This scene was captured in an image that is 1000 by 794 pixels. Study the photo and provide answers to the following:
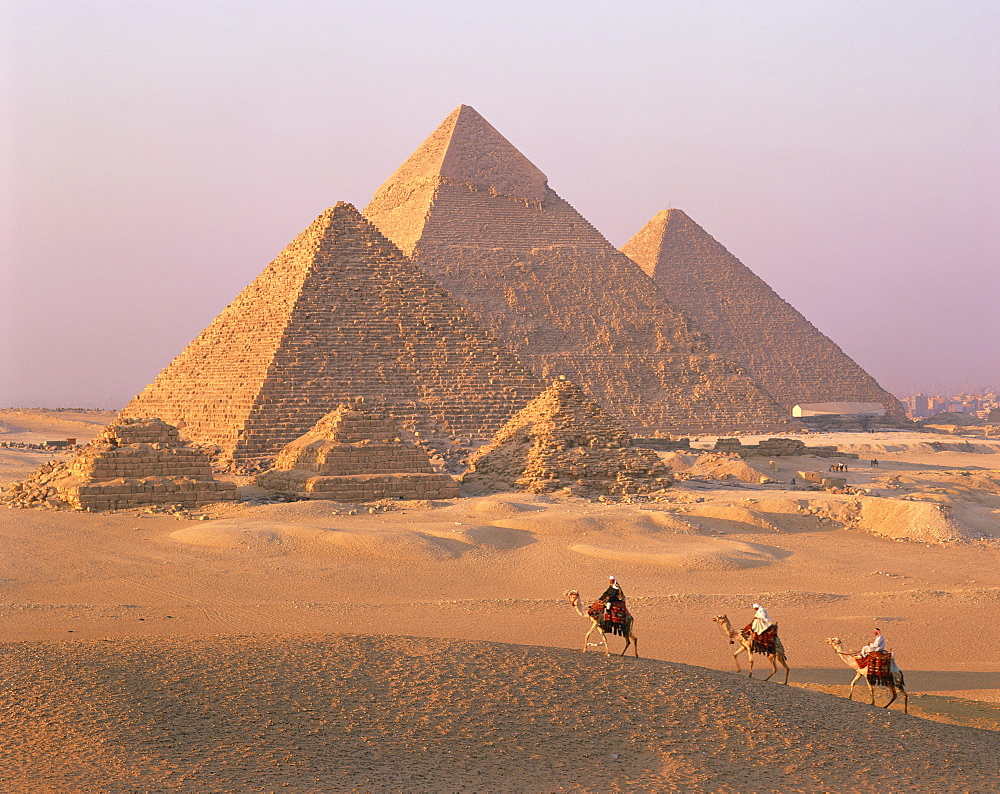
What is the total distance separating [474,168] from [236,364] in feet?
95.2

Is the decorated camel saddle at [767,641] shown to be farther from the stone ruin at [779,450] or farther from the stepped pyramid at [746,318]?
the stepped pyramid at [746,318]

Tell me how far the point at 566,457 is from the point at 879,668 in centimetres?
1311

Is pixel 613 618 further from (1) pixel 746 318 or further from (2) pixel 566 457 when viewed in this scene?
(1) pixel 746 318

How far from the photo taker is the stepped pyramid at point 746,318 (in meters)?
71.1

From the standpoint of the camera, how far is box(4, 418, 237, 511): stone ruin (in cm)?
1762

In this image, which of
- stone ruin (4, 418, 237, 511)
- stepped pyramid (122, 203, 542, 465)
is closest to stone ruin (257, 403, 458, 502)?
stone ruin (4, 418, 237, 511)

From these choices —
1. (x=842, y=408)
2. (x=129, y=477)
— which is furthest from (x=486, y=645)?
(x=842, y=408)

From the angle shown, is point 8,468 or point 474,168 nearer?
point 8,468

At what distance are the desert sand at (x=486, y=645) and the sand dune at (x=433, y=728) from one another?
0.8 inches

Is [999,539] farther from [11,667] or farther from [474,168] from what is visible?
[474,168]

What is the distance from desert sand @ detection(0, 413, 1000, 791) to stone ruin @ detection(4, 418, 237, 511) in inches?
20.2

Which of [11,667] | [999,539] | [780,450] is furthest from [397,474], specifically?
[780,450]

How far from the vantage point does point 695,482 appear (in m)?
24.2

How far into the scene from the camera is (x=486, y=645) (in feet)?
27.4
